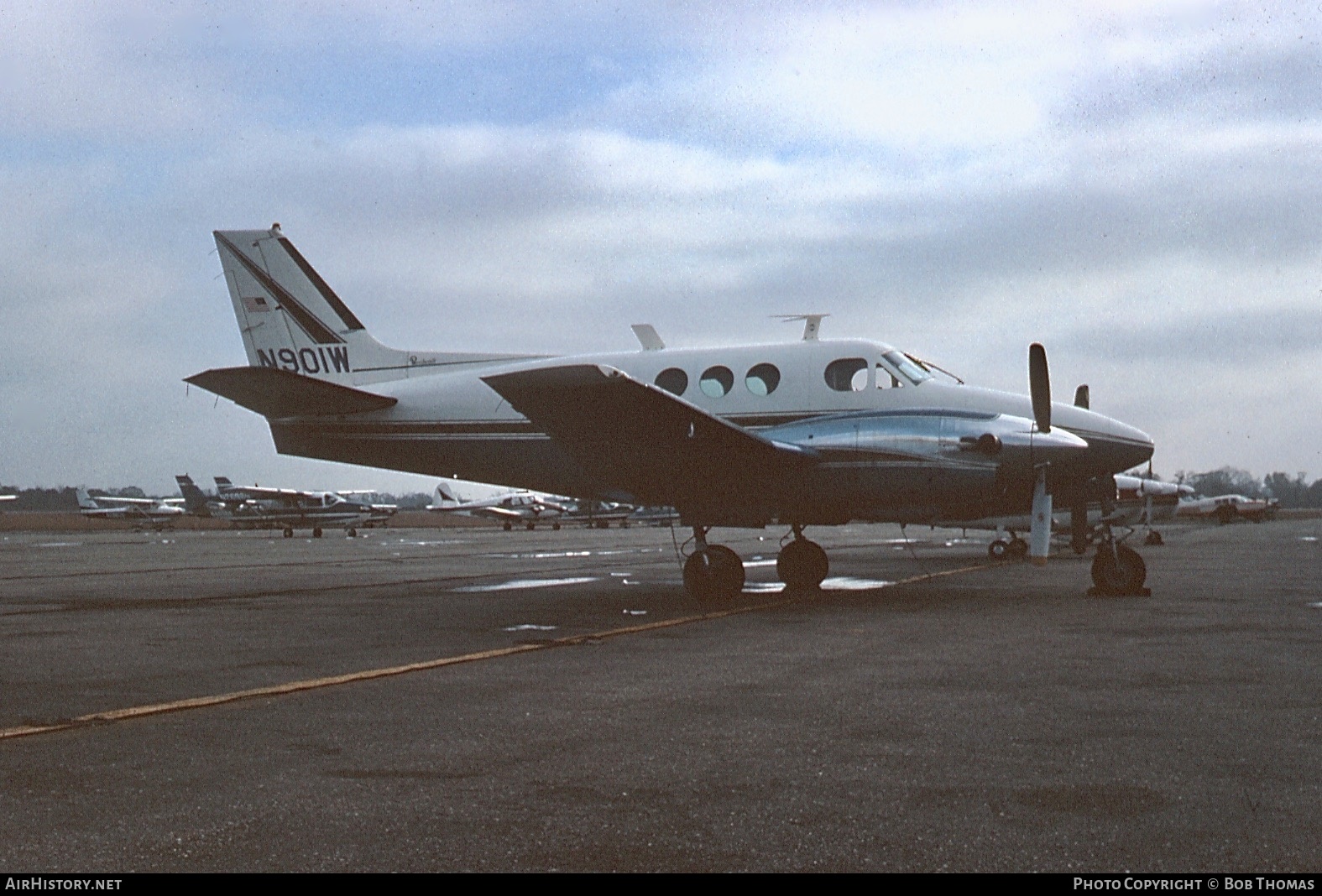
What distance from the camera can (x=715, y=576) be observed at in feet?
54.3

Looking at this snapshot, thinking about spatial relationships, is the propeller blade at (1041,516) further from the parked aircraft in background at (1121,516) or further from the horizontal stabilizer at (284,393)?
the horizontal stabilizer at (284,393)

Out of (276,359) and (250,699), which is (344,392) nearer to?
(276,359)

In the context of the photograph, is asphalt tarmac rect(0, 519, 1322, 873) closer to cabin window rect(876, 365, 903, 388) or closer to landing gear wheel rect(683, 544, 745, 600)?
landing gear wheel rect(683, 544, 745, 600)

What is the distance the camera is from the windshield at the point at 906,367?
691 inches

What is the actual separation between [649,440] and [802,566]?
4.54 m

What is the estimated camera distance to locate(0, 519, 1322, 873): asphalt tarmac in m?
4.57

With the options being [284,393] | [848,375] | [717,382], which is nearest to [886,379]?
[848,375]

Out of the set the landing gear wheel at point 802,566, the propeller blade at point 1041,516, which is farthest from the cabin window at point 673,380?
the propeller blade at point 1041,516

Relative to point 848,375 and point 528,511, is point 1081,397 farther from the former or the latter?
point 528,511

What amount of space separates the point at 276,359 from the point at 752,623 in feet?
38.4

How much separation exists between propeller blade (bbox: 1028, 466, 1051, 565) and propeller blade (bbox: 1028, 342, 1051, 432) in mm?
744

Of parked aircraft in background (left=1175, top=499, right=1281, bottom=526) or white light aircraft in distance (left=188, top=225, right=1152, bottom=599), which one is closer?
white light aircraft in distance (left=188, top=225, right=1152, bottom=599)

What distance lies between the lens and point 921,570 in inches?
1025

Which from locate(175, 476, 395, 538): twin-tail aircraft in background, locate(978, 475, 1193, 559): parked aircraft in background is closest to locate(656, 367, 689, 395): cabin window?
locate(978, 475, 1193, 559): parked aircraft in background
